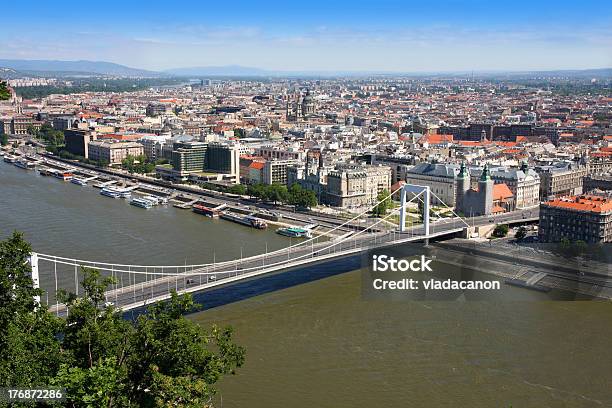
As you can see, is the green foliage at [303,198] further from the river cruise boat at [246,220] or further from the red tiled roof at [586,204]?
the red tiled roof at [586,204]

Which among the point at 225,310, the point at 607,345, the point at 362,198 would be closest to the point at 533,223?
the point at 362,198

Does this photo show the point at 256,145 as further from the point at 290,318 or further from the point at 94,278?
the point at 94,278

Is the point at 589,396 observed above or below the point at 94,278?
below

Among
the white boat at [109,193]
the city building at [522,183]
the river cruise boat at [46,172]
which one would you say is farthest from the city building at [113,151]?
the city building at [522,183]

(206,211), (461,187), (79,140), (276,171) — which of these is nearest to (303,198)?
(206,211)

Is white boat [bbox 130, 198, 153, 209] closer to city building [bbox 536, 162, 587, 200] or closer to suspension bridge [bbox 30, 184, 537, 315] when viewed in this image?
suspension bridge [bbox 30, 184, 537, 315]

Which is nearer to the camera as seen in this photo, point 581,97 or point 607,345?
point 607,345

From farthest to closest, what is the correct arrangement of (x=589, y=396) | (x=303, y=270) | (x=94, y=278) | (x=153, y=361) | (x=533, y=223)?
(x=533, y=223) → (x=303, y=270) → (x=589, y=396) → (x=94, y=278) → (x=153, y=361)

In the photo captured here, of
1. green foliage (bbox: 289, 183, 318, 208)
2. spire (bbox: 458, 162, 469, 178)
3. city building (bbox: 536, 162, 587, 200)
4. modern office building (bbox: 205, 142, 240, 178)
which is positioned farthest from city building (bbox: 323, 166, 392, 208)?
modern office building (bbox: 205, 142, 240, 178)

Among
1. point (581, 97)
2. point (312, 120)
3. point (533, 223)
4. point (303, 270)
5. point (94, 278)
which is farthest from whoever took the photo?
point (581, 97)
